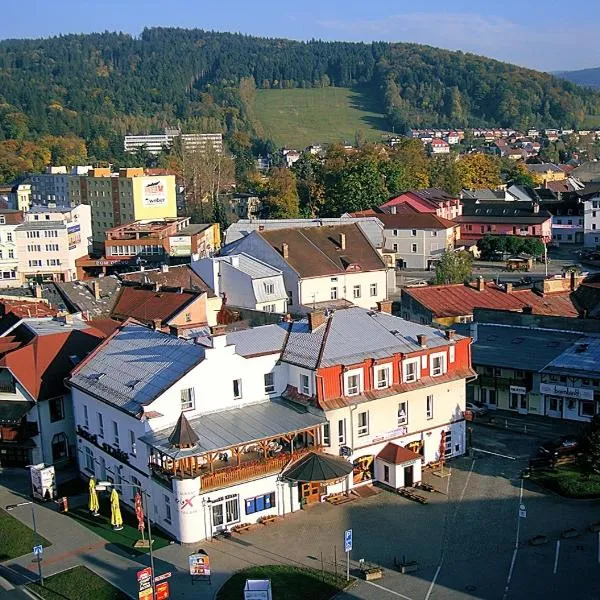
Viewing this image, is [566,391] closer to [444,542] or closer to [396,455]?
[396,455]

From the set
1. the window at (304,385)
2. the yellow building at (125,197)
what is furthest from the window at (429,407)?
the yellow building at (125,197)

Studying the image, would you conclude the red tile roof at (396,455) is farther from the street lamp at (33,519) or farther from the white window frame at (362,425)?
the street lamp at (33,519)

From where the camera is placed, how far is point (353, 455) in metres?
30.5

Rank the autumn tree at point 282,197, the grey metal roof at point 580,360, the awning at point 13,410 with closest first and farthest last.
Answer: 1. the awning at point 13,410
2. the grey metal roof at point 580,360
3. the autumn tree at point 282,197

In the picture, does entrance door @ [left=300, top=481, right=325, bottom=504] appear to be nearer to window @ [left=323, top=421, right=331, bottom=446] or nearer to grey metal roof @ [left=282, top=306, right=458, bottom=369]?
window @ [left=323, top=421, right=331, bottom=446]

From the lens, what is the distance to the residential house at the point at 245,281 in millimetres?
52062

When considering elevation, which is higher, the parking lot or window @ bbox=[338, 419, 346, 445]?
window @ bbox=[338, 419, 346, 445]

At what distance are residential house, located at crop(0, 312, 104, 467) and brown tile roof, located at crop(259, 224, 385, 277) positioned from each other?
22.1 meters

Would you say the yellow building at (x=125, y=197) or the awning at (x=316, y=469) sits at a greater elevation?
the yellow building at (x=125, y=197)

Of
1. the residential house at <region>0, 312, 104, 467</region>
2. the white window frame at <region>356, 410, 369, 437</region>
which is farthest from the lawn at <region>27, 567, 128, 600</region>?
the white window frame at <region>356, 410, 369, 437</region>

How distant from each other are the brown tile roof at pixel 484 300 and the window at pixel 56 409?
2147cm

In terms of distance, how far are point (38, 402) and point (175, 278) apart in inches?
797

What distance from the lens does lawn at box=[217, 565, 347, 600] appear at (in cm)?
2333

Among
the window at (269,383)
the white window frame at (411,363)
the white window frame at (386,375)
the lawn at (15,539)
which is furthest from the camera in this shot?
the white window frame at (411,363)
